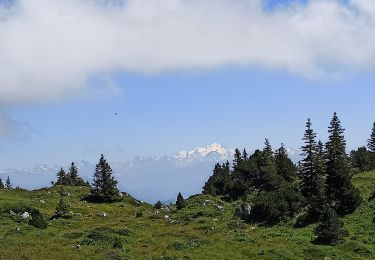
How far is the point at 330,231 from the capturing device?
158 ft

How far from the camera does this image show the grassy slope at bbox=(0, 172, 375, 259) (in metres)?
43.7

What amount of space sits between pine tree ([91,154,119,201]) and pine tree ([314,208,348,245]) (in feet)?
196

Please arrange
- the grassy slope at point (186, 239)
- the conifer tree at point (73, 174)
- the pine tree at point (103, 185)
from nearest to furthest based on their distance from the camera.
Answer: the grassy slope at point (186, 239) < the pine tree at point (103, 185) < the conifer tree at point (73, 174)

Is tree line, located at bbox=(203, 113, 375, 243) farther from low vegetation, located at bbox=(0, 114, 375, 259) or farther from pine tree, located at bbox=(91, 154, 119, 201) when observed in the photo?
pine tree, located at bbox=(91, 154, 119, 201)

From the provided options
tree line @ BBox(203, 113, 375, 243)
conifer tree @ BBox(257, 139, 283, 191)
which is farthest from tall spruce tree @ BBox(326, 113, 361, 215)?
conifer tree @ BBox(257, 139, 283, 191)

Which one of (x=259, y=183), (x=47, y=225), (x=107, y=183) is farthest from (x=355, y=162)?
(x=47, y=225)

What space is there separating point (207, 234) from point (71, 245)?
670 inches

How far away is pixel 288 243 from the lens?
Result: 49.3m

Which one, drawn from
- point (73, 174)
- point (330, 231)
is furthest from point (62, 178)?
point (330, 231)

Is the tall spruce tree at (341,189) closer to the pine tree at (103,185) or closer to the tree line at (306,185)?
the tree line at (306,185)

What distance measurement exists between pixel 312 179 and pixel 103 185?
48881mm

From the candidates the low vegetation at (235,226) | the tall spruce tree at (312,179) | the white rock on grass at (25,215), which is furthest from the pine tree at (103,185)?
the tall spruce tree at (312,179)

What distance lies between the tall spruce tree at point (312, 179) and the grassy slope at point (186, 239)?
3152 mm

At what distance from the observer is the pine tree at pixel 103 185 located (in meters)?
101
